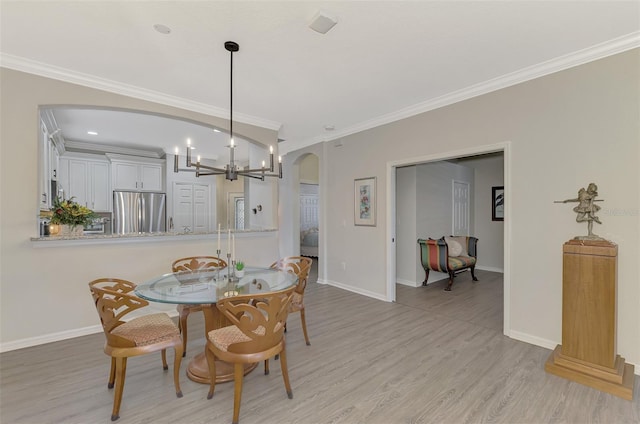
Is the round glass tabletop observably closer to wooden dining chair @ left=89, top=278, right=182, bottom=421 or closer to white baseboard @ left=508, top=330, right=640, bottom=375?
wooden dining chair @ left=89, top=278, right=182, bottom=421

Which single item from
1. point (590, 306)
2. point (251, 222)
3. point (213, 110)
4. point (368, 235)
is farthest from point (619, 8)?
point (251, 222)

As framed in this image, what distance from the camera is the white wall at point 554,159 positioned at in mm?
2428

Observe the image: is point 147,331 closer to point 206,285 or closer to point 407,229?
point 206,285

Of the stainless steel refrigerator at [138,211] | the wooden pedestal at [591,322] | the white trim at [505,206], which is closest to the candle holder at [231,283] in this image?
the white trim at [505,206]

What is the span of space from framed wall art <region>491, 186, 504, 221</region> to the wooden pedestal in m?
4.65

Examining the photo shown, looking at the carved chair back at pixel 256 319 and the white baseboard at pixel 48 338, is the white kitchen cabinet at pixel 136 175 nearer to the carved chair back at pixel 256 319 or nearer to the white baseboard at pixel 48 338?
the white baseboard at pixel 48 338

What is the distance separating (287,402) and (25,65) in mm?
3827

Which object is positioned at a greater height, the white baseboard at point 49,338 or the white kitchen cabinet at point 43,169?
the white kitchen cabinet at point 43,169

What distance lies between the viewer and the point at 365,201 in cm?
471

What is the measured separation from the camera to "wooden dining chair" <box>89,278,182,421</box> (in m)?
1.87

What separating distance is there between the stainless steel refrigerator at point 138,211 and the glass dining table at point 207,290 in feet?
15.0

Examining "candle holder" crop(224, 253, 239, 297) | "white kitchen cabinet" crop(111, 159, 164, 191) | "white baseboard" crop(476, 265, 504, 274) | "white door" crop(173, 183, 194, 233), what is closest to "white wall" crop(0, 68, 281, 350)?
"candle holder" crop(224, 253, 239, 297)

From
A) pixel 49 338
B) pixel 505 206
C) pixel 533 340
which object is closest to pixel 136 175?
pixel 49 338

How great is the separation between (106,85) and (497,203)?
291 inches
